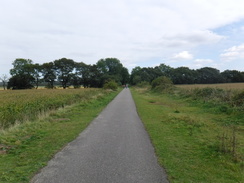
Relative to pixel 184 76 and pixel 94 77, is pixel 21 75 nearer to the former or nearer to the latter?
pixel 94 77

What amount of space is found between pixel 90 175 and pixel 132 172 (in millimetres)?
961

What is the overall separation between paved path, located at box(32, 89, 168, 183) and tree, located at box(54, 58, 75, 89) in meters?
74.9

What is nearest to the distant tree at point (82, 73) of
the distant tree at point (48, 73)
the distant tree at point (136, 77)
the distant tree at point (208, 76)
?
the distant tree at point (48, 73)

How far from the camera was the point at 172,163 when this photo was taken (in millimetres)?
4594

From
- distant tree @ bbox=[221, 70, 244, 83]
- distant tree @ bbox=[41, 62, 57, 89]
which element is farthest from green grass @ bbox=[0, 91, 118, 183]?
distant tree @ bbox=[221, 70, 244, 83]

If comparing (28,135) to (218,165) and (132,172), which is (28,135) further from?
(218,165)

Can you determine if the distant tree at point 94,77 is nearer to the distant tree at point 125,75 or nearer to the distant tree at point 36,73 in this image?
the distant tree at point 36,73

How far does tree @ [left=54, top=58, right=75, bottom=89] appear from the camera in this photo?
250ft

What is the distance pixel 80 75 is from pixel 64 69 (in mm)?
7880

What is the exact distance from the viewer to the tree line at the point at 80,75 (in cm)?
6962

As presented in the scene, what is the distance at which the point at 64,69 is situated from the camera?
254 feet

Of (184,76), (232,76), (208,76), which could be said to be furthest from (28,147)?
(208,76)

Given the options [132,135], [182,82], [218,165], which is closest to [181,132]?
[132,135]

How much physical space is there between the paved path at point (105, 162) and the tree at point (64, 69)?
74.9 m
